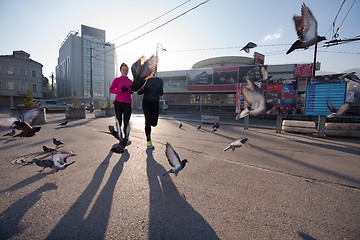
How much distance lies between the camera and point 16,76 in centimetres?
3366

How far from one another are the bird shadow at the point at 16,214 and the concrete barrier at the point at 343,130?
28.5 feet

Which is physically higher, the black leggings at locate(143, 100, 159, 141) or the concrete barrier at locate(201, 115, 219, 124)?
the black leggings at locate(143, 100, 159, 141)

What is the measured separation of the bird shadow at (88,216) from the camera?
117 cm

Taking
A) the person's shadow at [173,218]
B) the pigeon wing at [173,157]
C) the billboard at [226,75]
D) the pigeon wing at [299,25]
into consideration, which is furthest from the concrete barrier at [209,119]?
the billboard at [226,75]

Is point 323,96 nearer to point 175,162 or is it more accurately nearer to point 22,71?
point 175,162

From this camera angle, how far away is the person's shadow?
3.92 feet

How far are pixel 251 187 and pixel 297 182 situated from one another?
0.73 meters

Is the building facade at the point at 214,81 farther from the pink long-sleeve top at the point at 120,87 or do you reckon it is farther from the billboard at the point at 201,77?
the pink long-sleeve top at the point at 120,87

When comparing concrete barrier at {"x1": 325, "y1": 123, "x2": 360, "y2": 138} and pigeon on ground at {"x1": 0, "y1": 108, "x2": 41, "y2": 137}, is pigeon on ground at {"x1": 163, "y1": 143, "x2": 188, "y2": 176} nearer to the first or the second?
pigeon on ground at {"x1": 0, "y1": 108, "x2": 41, "y2": 137}

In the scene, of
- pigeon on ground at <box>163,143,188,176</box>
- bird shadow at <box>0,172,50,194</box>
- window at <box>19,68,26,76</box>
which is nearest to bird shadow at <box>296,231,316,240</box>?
pigeon on ground at <box>163,143,188,176</box>

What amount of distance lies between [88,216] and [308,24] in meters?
3.62

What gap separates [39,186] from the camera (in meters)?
1.84

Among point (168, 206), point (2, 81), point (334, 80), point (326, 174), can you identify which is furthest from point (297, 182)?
point (2, 81)

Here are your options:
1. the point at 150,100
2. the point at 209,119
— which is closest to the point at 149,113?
the point at 150,100
